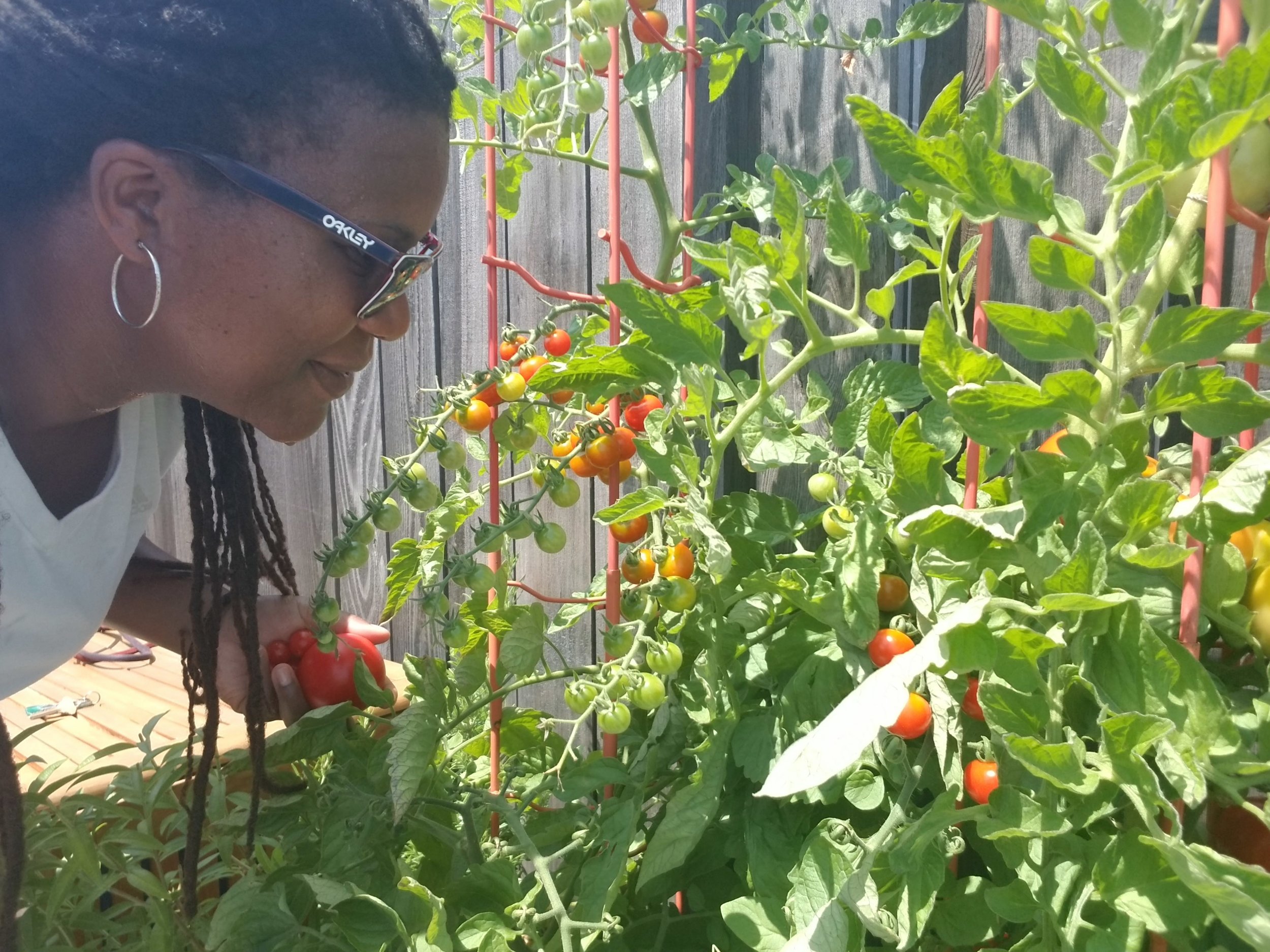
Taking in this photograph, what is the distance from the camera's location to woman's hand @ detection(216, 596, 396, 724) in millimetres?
996

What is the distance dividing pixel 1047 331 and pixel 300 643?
0.84 metres

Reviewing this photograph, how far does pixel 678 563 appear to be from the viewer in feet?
2.42

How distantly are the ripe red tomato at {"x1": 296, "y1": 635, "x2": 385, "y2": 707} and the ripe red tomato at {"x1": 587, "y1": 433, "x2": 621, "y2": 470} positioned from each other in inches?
12.8

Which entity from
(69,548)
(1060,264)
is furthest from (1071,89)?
(69,548)

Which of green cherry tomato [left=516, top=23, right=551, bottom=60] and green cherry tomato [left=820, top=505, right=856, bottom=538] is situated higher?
green cherry tomato [left=516, top=23, right=551, bottom=60]

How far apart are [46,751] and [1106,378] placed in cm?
168

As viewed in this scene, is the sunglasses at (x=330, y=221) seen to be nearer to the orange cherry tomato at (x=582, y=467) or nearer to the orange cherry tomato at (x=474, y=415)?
the orange cherry tomato at (x=474, y=415)

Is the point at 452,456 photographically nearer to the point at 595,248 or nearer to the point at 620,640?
the point at 620,640

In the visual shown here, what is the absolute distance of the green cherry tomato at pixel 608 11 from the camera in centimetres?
79

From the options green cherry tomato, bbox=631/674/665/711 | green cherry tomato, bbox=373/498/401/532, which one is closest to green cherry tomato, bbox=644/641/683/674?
green cherry tomato, bbox=631/674/665/711

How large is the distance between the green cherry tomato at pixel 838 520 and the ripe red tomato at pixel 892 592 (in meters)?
0.04

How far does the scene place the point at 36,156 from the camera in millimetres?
810

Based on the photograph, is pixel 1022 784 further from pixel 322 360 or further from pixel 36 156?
pixel 36 156

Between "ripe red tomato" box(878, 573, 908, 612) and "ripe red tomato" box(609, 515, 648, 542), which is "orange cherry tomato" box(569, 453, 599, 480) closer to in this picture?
"ripe red tomato" box(609, 515, 648, 542)
